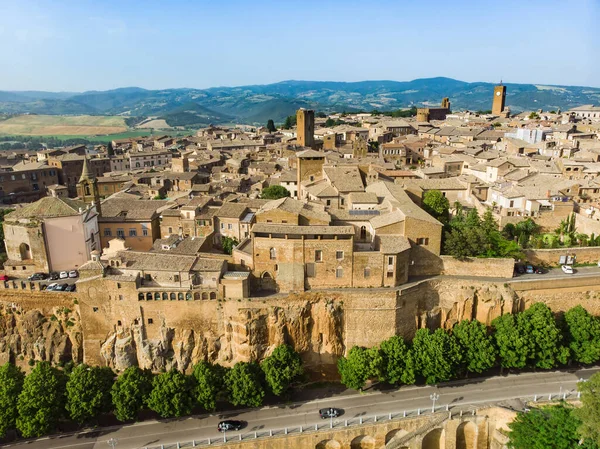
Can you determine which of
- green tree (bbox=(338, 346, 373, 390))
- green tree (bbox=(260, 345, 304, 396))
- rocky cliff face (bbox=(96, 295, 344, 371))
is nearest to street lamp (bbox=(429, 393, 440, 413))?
green tree (bbox=(338, 346, 373, 390))

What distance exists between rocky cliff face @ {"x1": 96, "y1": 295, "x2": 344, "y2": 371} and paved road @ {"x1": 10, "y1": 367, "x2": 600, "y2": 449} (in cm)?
432

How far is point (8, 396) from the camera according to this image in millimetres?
32750

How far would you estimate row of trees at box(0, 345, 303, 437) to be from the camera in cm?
3244

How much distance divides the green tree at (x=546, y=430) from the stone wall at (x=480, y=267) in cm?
1159

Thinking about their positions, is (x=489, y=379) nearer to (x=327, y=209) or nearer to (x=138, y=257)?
(x=327, y=209)

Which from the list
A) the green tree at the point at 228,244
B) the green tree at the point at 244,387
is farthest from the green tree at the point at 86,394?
the green tree at the point at 228,244

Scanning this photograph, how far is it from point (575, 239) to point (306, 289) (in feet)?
89.4

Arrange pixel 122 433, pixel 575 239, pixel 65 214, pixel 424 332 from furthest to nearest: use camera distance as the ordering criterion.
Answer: pixel 575 239
pixel 65 214
pixel 424 332
pixel 122 433

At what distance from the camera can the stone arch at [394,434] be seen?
1319 inches

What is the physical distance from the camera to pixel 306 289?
1480 inches

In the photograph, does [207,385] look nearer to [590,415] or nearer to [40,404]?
[40,404]

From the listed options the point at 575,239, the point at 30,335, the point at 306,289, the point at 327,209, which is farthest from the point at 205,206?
the point at 575,239

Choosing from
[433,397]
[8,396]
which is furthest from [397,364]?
[8,396]

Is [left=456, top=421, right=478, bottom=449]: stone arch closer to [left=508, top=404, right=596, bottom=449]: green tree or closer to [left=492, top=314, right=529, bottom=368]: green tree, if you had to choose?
[left=508, top=404, right=596, bottom=449]: green tree
